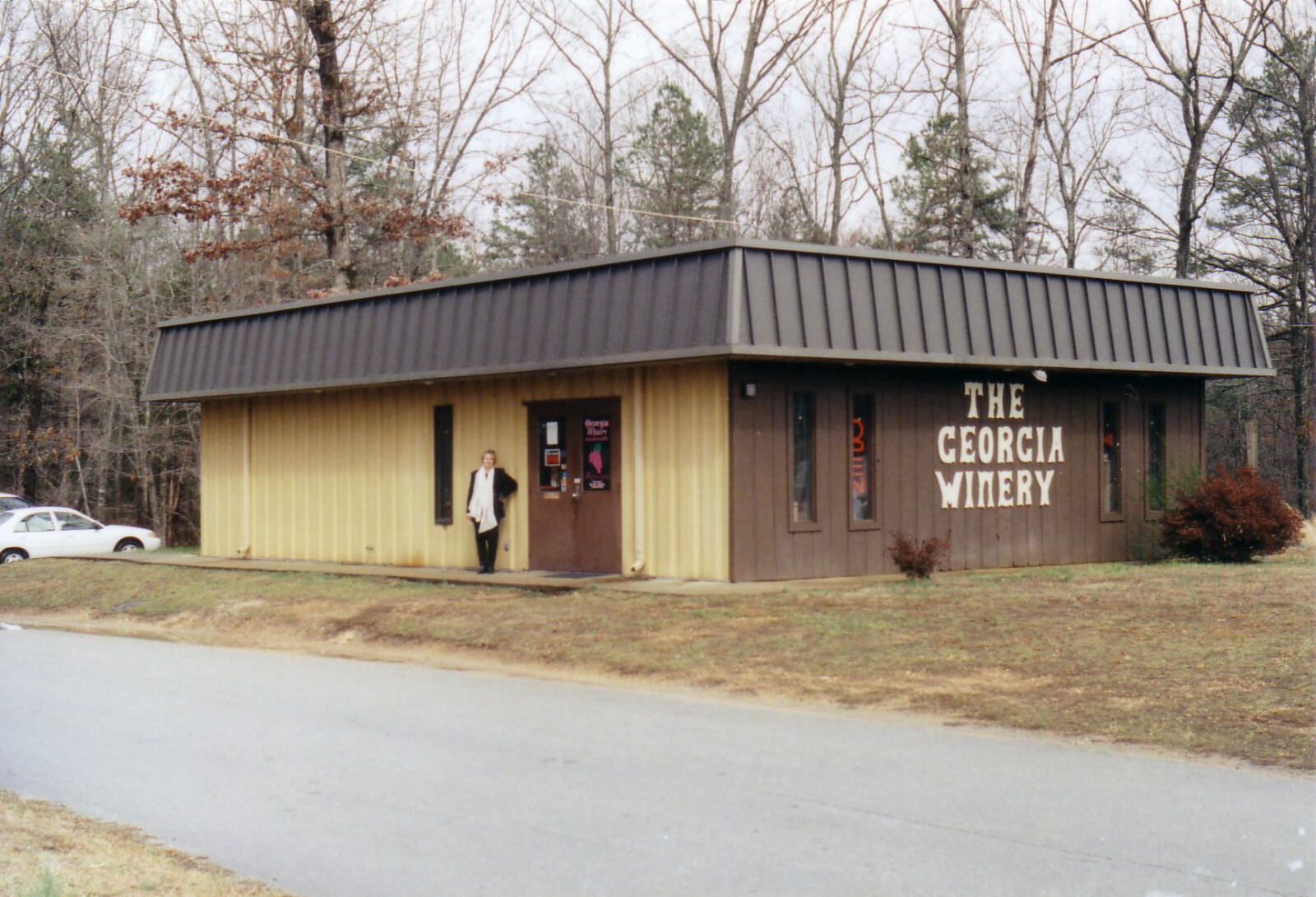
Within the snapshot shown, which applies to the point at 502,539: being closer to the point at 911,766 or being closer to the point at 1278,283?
the point at 911,766

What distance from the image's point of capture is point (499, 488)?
65.5 ft

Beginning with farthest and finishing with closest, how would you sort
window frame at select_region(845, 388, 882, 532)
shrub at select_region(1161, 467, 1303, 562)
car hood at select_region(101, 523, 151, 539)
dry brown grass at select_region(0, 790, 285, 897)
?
1. car hood at select_region(101, 523, 151, 539)
2. shrub at select_region(1161, 467, 1303, 562)
3. window frame at select_region(845, 388, 882, 532)
4. dry brown grass at select_region(0, 790, 285, 897)

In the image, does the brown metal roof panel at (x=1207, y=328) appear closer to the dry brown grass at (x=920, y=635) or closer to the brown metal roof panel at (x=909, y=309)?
the dry brown grass at (x=920, y=635)

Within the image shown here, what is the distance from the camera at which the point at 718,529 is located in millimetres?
17578

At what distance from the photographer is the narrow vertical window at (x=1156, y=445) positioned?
72.2 ft

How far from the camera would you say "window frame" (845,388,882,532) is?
61.0ft

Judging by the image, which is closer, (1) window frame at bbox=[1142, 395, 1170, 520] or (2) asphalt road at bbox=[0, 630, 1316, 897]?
(2) asphalt road at bbox=[0, 630, 1316, 897]

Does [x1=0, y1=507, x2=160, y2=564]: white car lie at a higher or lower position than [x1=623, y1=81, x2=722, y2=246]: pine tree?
lower

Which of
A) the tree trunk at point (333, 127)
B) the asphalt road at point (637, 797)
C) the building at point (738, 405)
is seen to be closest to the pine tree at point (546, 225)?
the tree trunk at point (333, 127)

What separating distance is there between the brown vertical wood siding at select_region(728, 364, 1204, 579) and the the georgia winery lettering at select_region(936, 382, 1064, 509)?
7cm

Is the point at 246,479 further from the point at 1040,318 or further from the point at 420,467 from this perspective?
the point at 1040,318

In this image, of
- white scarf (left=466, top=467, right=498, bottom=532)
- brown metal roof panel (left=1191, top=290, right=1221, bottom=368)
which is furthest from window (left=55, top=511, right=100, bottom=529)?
brown metal roof panel (left=1191, top=290, right=1221, bottom=368)

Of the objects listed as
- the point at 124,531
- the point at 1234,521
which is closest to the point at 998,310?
the point at 1234,521

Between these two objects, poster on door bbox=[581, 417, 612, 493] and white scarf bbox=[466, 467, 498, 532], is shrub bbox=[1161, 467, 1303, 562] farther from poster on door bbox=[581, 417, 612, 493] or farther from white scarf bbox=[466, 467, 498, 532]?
white scarf bbox=[466, 467, 498, 532]
